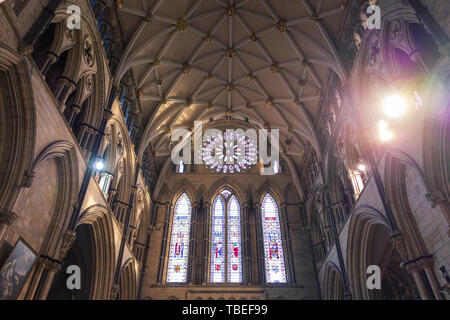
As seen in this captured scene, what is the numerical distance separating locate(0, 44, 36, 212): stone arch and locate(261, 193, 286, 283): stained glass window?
43.7ft

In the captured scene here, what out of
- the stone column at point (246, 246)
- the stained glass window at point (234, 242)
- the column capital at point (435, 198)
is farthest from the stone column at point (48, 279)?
the stone column at point (246, 246)

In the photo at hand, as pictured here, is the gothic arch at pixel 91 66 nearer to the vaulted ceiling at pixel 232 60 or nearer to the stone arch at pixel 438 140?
the vaulted ceiling at pixel 232 60

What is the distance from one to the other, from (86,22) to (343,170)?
11.3 metres

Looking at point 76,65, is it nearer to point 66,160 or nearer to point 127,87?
point 66,160

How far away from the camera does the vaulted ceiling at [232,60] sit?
13.6m

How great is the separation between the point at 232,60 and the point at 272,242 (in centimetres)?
1024

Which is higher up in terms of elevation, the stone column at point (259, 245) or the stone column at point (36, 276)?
the stone column at point (259, 245)

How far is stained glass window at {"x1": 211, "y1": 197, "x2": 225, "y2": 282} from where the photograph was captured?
A: 17.0 meters

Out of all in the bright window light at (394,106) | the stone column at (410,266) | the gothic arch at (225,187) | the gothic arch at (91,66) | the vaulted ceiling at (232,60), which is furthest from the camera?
the gothic arch at (225,187)

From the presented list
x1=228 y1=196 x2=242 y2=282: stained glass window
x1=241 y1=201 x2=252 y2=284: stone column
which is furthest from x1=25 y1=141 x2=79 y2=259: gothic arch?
x1=241 y1=201 x2=252 y2=284: stone column

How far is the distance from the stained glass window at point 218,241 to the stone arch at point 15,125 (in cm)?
1202

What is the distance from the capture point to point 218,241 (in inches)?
712
